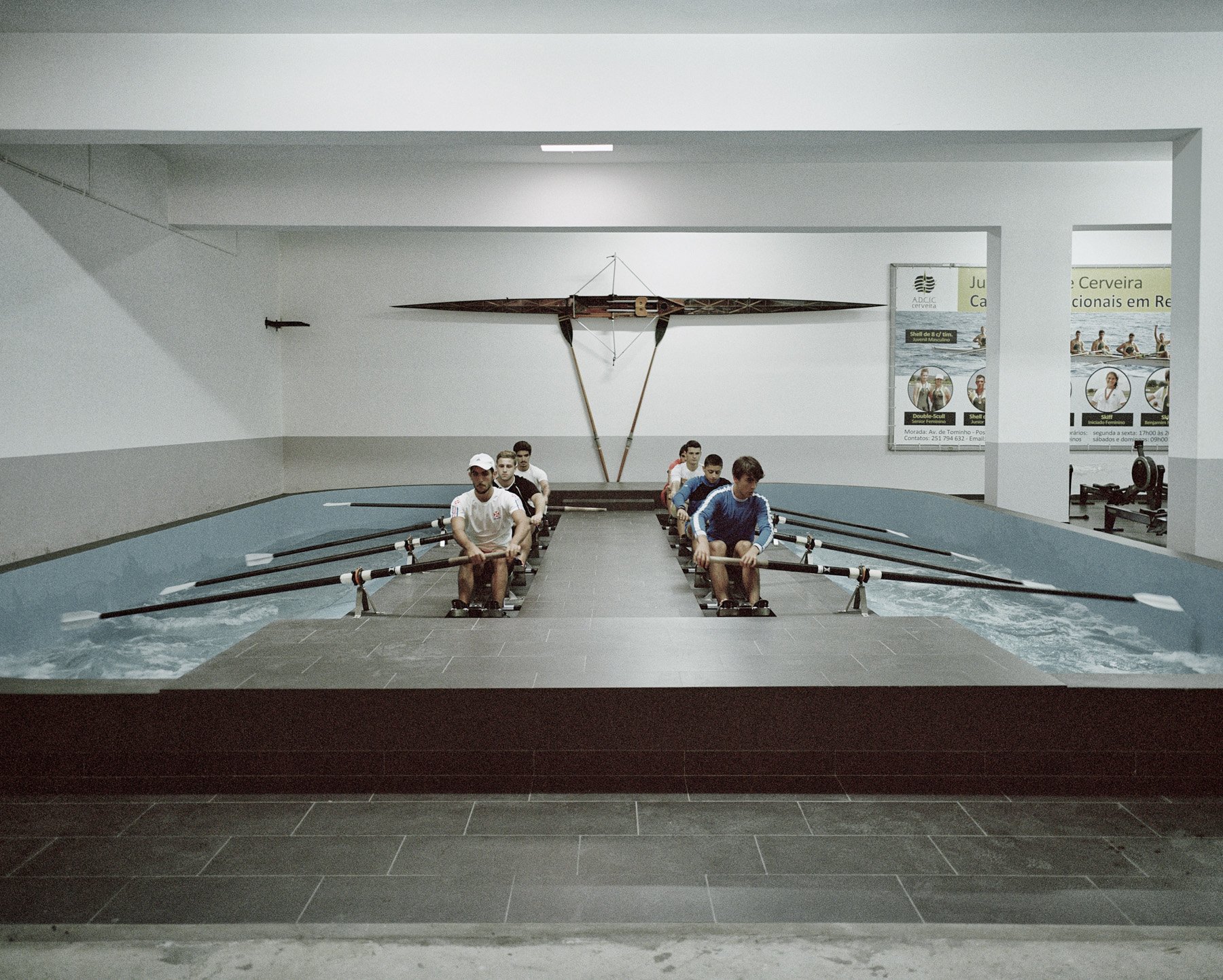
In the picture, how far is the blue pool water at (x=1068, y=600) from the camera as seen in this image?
15.6ft

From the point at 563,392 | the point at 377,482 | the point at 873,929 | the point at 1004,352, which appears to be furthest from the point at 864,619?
the point at 377,482

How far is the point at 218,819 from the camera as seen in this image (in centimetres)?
245

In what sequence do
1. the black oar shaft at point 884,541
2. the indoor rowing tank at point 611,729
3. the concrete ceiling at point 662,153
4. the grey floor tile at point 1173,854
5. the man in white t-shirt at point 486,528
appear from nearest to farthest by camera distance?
1. the grey floor tile at point 1173,854
2. the indoor rowing tank at point 611,729
3. the man in white t-shirt at point 486,528
4. the black oar shaft at point 884,541
5. the concrete ceiling at point 662,153

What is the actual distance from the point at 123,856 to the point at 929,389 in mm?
10172

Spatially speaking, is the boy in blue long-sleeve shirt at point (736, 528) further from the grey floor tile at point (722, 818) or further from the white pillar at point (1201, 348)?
the white pillar at point (1201, 348)

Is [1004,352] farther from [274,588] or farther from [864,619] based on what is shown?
[274,588]

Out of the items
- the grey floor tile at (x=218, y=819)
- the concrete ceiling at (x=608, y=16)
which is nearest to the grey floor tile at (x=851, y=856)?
the grey floor tile at (x=218, y=819)

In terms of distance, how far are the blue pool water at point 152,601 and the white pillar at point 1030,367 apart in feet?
17.7

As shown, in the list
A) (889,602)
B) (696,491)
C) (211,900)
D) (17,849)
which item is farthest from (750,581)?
(17,849)

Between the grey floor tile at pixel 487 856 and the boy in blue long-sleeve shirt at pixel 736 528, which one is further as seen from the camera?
the boy in blue long-sleeve shirt at pixel 736 528

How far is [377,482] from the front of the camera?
1066 cm

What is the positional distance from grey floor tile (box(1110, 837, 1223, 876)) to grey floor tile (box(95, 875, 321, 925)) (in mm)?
2153

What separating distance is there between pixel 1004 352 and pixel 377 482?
290 inches

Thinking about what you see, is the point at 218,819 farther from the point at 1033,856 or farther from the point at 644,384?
the point at 644,384
